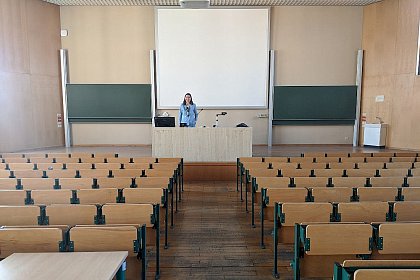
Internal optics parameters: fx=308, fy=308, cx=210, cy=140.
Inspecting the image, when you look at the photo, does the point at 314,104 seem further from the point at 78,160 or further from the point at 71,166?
the point at 71,166

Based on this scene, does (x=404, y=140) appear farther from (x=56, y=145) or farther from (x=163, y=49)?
(x=56, y=145)

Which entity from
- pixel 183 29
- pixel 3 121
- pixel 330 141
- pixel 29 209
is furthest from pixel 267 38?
pixel 29 209

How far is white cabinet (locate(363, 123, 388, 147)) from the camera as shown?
9.12 m

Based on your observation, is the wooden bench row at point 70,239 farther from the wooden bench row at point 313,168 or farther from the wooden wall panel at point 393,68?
the wooden wall panel at point 393,68

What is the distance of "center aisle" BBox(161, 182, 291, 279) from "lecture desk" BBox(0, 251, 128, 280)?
1.10 m

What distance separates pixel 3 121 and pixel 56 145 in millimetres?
1937

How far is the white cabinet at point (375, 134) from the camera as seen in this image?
9.12m

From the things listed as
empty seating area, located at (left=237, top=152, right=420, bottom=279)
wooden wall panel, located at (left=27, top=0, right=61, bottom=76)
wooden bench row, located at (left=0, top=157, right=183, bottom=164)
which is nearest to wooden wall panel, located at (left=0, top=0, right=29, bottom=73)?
wooden wall panel, located at (left=27, top=0, right=61, bottom=76)

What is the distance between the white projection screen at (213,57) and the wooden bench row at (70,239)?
814 centimetres

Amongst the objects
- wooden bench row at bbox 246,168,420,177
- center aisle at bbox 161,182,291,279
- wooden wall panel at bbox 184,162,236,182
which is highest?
wooden bench row at bbox 246,168,420,177

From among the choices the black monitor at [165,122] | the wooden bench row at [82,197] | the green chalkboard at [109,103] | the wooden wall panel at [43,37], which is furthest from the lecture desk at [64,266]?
the wooden wall panel at [43,37]

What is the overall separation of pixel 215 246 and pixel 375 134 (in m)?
7.95

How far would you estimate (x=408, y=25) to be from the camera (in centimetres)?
845

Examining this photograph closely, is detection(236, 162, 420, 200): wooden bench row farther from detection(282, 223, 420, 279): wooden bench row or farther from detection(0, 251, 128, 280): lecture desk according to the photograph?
detection(0, 251, 128, 280): lecture desk
